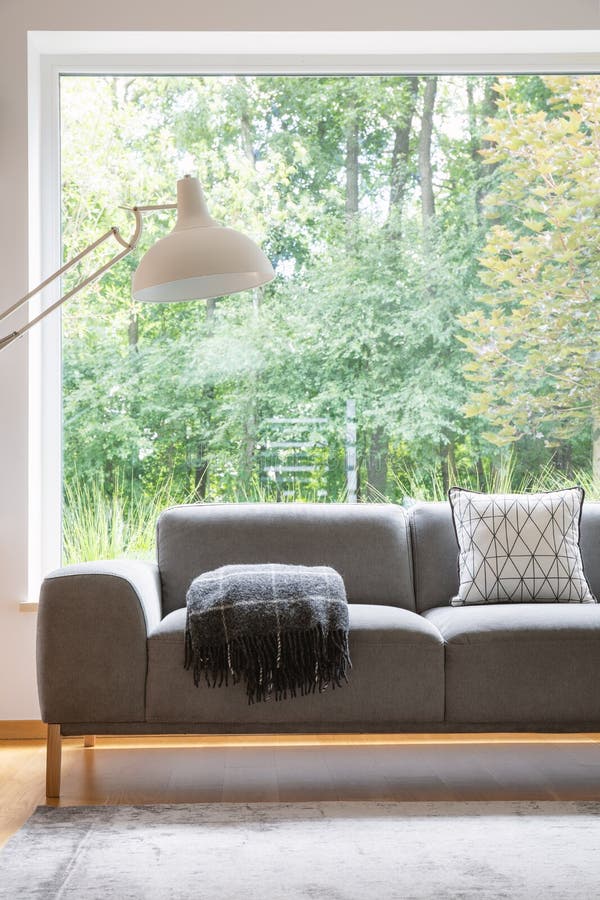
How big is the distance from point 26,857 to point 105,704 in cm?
54

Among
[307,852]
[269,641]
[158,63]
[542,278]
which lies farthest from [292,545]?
[158,63]

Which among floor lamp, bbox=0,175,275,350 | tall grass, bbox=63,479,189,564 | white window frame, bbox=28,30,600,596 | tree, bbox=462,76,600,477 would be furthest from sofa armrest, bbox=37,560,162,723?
tree, bbox=462,76,600,477

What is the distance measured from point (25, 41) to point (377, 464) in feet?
6.86

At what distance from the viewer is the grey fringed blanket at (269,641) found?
2.69 m

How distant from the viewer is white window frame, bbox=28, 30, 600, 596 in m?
3.72

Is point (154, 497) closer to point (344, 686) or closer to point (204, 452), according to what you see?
point (204, 452)

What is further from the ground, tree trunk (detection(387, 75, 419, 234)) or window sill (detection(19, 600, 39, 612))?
tree trunk (detection(387, 75, 419, 234))

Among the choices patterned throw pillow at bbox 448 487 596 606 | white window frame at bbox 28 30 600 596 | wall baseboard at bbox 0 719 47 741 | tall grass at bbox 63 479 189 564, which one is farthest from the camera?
tall grass at bbox 63 479 189 564

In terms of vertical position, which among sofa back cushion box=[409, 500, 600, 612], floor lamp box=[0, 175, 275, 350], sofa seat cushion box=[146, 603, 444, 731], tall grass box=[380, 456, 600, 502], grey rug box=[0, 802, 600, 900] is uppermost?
floor lamp box=[0, 175, 275, 350]

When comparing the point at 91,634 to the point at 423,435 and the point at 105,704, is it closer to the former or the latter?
the point at 105,704

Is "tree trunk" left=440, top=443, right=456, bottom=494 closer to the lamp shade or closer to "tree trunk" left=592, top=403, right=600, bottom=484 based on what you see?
"tree trunk" left=592, top=403, right=600, bottom=484

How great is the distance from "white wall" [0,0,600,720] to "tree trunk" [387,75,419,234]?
1.01 feet

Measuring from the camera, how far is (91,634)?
273 cm

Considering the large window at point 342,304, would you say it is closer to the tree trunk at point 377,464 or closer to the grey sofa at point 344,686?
the tree trunk at point 377,464
